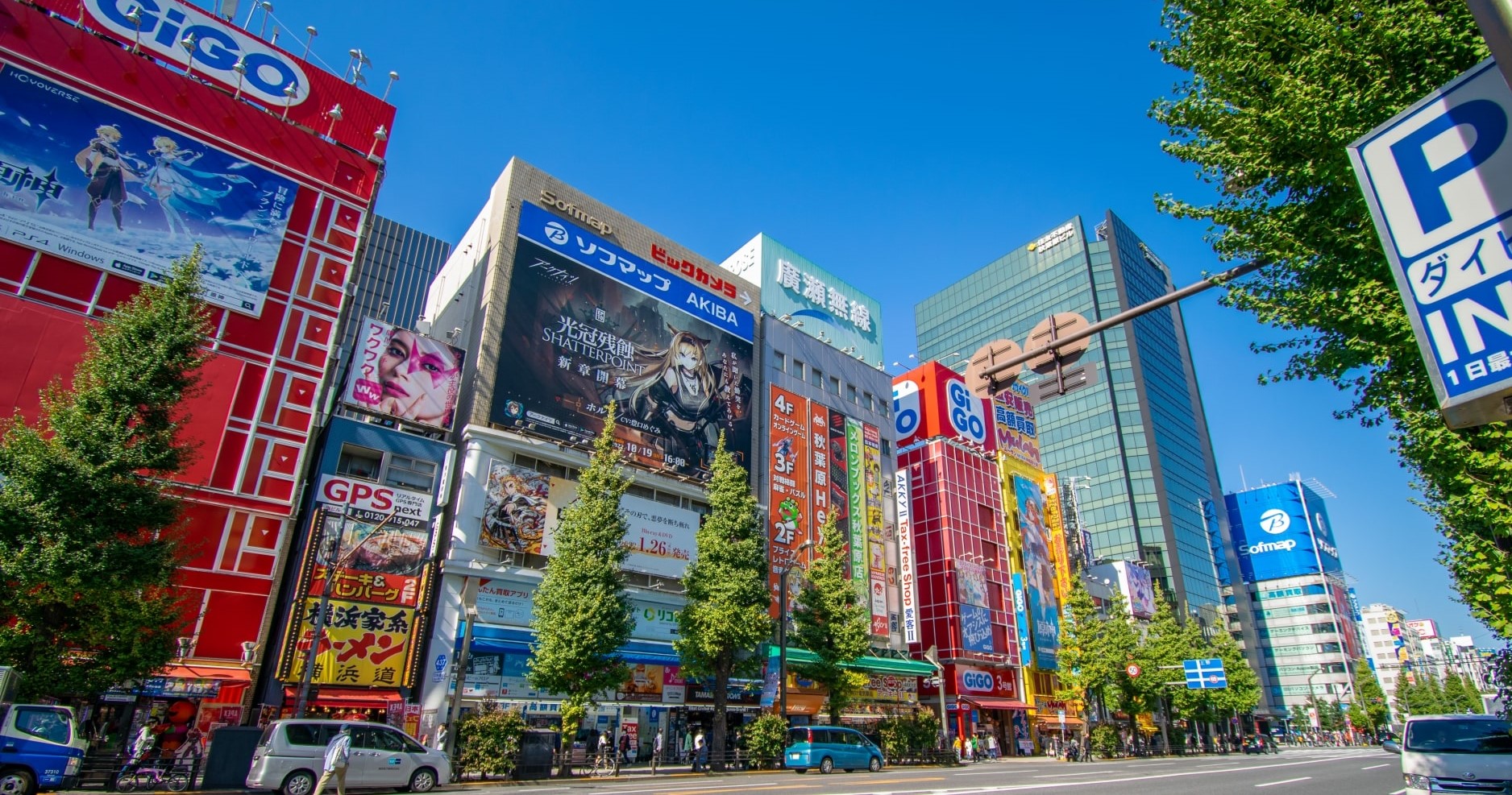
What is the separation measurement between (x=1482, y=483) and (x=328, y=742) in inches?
857

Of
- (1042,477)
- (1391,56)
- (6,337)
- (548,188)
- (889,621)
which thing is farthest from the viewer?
(1042,477)

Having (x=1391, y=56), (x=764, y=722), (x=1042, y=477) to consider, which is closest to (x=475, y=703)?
(x=764, y=722)

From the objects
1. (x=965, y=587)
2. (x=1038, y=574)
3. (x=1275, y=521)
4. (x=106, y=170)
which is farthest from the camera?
(x=1275, y=521)

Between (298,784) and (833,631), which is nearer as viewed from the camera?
(298,784)

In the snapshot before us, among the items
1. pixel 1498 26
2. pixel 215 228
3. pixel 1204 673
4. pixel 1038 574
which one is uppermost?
pixel 215 228

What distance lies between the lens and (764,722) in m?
26.7

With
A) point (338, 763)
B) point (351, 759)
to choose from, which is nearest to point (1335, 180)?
point (338, 763)

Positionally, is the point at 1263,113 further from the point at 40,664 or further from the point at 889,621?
the point at 889,621

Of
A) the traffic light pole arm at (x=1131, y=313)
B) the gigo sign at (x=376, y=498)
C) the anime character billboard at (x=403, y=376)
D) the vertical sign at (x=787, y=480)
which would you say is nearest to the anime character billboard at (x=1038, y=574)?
the vertical sign at (x=787, y=480)

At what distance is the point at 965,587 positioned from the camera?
149 ft

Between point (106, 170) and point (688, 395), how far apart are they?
23.8 meters

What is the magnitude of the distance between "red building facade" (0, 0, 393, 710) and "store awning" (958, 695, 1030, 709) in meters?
36.8

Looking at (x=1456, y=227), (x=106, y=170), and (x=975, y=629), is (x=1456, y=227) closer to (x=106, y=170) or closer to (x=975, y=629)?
(x=106, y=170)

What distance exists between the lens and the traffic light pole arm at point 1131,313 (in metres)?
7.36
